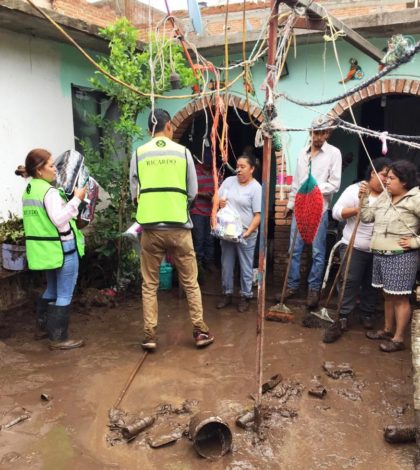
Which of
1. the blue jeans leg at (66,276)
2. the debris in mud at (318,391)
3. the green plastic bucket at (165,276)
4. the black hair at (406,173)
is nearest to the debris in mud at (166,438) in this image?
the debris in mud at (318,391)

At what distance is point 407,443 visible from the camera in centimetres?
296

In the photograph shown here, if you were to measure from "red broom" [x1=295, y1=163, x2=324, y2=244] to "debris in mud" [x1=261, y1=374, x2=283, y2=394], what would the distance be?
181 centimetres

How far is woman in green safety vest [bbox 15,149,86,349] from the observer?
4.09 m

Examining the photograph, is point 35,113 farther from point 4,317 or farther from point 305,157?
point 305,157

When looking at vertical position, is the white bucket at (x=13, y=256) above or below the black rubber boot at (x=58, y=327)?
above

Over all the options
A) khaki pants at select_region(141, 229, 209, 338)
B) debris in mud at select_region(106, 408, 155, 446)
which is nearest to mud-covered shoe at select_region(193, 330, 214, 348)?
khaki pants at select_region(141, 229, 209, 338)

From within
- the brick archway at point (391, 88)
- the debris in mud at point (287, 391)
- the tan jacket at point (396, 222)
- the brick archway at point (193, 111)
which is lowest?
the debris in mud at point (287, 391)

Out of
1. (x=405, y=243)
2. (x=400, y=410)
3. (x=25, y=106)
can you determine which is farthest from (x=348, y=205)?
(x=25, y=106)

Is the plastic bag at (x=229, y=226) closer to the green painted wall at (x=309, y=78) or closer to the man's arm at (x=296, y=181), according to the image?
the man's arm at (x=296, y=181)

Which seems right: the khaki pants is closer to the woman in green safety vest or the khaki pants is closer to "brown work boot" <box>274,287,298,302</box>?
the woman in green safety vest

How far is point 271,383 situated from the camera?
144 inches

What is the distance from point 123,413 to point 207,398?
0.65 m

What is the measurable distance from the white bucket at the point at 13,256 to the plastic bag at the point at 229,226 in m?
2.06

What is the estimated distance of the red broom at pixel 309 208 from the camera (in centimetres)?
491
